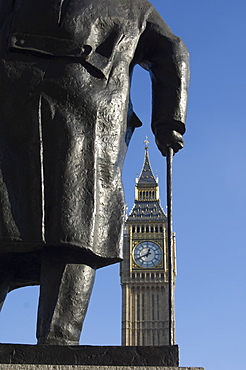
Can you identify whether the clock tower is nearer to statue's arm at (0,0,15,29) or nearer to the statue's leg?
statue's arm at (0,0,15,29)

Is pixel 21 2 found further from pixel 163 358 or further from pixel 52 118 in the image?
pixel 163 358

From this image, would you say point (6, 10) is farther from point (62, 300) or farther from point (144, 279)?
point (144, 279)

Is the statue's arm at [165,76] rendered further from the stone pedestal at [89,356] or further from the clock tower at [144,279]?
the clock tower at [144,279]

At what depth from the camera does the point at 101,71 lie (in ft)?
9.26

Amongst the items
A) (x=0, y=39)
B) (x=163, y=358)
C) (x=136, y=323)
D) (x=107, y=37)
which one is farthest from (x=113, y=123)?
(x=136, y=323)

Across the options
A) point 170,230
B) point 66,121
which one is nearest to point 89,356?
point 170,230

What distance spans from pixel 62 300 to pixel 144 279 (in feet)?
178

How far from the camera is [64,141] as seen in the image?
2658mm

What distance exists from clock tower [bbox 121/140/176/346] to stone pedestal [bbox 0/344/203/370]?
5325 cm

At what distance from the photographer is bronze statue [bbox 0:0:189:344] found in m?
2.56

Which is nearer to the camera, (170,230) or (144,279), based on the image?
(170,230)

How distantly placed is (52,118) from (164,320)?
55156 millimetres

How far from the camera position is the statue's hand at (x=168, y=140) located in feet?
9.81

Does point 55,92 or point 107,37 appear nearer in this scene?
point 55,92
